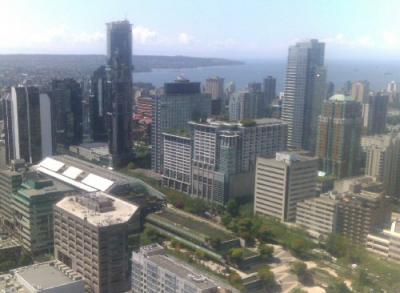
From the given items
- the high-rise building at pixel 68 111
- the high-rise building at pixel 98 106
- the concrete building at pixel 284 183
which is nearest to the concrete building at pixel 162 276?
the concrete building at pixel 284 183

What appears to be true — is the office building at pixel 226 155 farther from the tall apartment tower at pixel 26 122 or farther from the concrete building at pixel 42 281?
the concrete building at pixel 42 281

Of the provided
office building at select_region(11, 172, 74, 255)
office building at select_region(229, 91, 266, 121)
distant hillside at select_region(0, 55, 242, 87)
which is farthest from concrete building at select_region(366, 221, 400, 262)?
distant hillside at select_region(0, 55, 242, 87)

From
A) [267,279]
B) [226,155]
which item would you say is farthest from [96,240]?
[226,155]

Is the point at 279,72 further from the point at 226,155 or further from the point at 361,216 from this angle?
the point at 361,216

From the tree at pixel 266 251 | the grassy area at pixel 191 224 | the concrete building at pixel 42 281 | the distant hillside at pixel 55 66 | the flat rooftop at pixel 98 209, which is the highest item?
the distant hillside at pixel 55 66

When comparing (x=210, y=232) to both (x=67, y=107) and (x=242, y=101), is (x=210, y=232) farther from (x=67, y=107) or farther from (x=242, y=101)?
(x=242, y=101)

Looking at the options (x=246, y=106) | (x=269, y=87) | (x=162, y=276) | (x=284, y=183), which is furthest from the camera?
(x=269, y=87)
